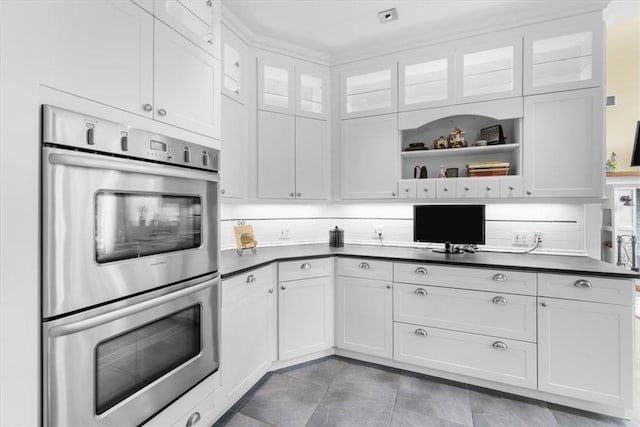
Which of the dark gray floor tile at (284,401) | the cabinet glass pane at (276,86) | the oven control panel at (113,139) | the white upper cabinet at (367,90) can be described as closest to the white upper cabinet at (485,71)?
the white upper cabinet at (367,90)

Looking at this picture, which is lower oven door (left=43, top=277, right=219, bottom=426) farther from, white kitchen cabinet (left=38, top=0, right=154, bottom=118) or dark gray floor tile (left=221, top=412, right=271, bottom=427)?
white kitchen cabinet (left=38, top=0, right=154, bottom=118)

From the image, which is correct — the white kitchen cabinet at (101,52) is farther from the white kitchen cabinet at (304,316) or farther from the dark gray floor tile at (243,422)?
the dark gray floor tile at (243,422)

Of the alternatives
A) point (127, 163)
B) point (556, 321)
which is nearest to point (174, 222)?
point (127, 163)

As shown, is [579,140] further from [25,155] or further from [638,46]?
[638,46]

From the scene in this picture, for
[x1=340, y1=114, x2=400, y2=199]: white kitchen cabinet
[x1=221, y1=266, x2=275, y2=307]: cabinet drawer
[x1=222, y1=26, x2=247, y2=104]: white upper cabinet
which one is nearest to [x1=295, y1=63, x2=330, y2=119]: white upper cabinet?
[x1=340, y1=114, x2=400, y2=199]: white kitchen cabinet

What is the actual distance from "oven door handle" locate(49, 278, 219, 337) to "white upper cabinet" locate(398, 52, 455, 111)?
7.89 feet

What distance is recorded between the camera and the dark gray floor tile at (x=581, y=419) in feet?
6.46

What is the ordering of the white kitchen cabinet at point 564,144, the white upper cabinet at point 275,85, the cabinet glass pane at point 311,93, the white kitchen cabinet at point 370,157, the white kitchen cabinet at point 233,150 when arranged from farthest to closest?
the cabinet glass pane at point 311,93, the white kitchen cabinet at point 370,157, the white upper cabinet at point 275,85, the white kitchen cabinet at point 233,150, the white kitchen cabinet at point 564,144

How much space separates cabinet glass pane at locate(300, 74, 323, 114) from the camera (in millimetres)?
3109

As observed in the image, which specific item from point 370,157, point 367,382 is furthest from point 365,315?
point 370,157

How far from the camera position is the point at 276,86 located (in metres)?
2.99

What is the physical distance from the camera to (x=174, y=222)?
56.8 inches

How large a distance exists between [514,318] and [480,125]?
1717 mm

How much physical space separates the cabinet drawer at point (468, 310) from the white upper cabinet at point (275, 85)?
1.93 meters
